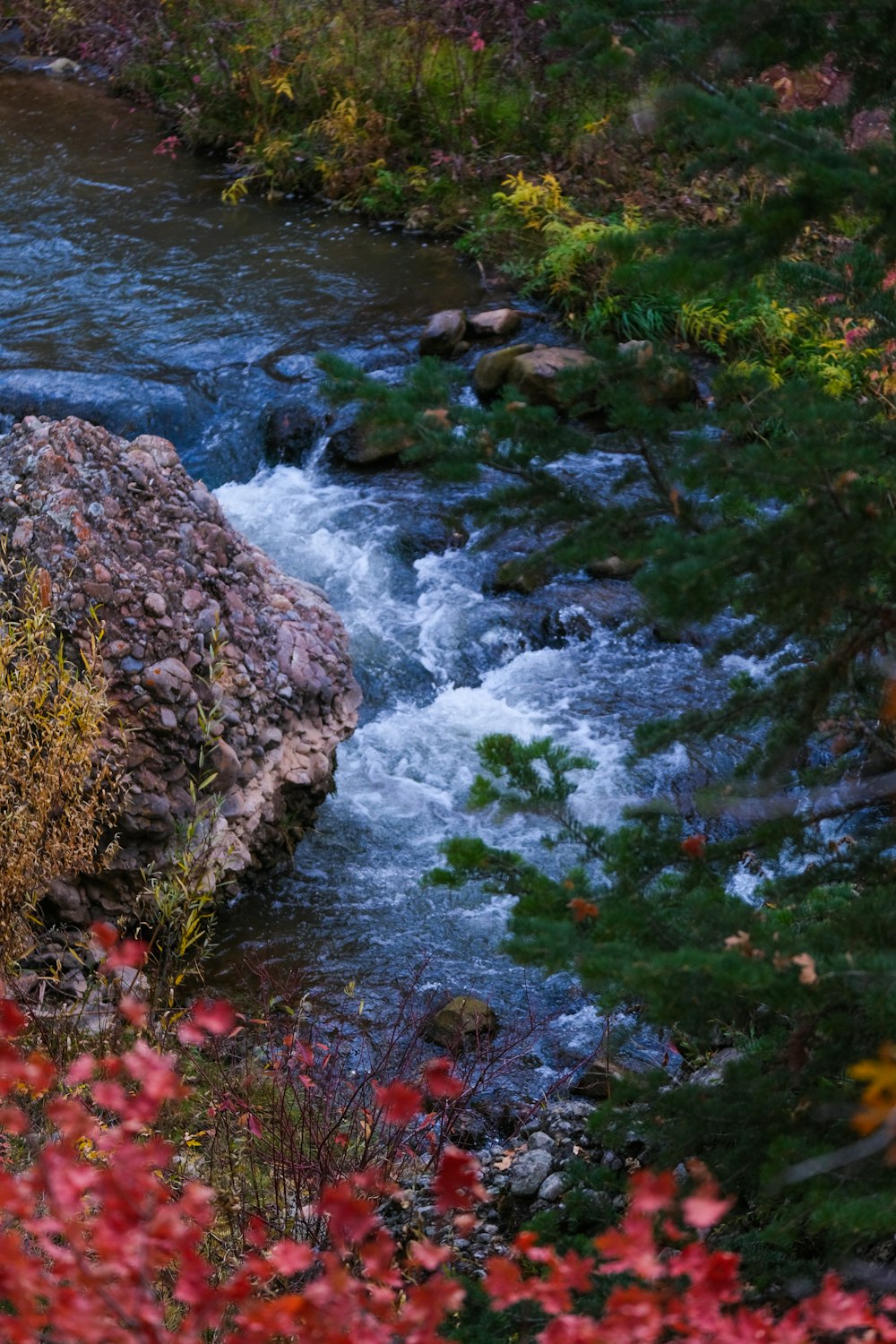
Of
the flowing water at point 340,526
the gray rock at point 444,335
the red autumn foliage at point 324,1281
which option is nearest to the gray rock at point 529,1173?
the flowing water at point 340,526

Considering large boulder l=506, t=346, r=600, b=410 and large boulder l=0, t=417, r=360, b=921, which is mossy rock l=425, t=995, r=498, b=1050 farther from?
large boulder l=506, t=346, r=600, b=410

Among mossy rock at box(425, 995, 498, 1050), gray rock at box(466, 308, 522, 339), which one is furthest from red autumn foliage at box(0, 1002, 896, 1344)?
gray rock at box(466, 308, 522, 339)

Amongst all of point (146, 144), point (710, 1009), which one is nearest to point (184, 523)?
point (710, 1009)

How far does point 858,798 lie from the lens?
289cm

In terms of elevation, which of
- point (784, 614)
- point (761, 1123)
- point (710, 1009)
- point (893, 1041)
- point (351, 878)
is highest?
point (784, 614)

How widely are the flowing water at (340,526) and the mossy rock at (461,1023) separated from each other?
0.57 feet

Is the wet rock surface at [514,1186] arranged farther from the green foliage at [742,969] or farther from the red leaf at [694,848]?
the red leaf at [694,848]

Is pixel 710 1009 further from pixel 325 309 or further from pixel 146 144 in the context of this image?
pixel 146 144

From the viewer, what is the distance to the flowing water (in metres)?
5.29

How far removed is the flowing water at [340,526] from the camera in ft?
17.3

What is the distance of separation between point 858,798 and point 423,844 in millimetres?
3111

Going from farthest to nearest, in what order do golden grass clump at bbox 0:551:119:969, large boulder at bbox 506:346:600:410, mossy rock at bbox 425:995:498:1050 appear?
large boulder at bbox 506:346:600:410 → mossy rock at bbox 425:995:498:1050 → golden grass clump at bbox 0:551:119:969

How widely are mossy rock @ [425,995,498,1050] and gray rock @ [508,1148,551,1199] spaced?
2.73 ft

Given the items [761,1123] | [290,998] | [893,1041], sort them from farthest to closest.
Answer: [290,998]
[761,1123]
[893,1041]
